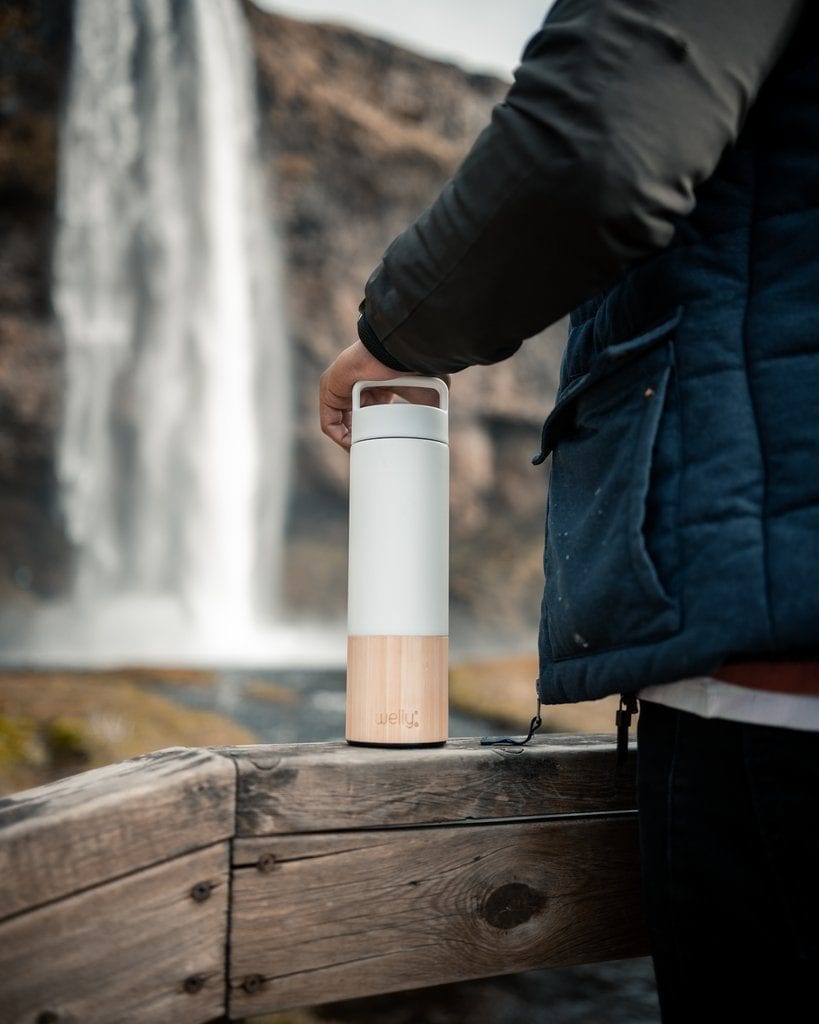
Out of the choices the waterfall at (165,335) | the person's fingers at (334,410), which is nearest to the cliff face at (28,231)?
the waterfall at (165,335)

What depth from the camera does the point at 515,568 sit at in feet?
70.3

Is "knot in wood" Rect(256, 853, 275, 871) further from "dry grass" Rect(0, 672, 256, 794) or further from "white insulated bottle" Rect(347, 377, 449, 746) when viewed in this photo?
"dry grass" Rect(0, 672, 256, 794)

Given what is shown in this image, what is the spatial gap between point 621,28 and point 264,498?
1945 cm

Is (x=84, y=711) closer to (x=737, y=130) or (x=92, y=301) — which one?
(x=737, y=130)

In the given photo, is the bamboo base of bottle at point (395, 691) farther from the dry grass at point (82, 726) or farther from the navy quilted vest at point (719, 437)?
the dry grass at point (82, 726)

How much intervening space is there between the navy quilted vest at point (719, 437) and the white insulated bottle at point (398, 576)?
279mm

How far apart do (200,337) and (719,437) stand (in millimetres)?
19118

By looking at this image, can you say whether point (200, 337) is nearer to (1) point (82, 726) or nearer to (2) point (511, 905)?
(1) point (82, 726)

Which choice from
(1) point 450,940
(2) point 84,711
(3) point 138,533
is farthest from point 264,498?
(1) point 450,940

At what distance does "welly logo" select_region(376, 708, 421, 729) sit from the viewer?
1234 millimetres

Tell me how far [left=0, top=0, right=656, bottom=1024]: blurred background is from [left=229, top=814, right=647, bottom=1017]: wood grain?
15.0 meters

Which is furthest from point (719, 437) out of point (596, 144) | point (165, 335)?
point (165, 335)

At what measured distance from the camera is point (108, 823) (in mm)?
995

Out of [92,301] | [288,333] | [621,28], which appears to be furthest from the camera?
[288,333]
